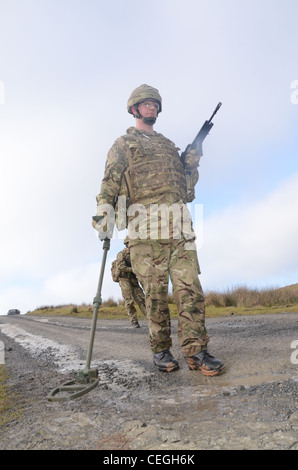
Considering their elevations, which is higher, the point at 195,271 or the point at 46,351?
the point at 195,271

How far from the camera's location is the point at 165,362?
3.34m

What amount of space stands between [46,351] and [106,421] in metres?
3.84

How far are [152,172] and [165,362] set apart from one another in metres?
1.98

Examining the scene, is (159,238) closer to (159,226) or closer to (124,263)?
(159,226)

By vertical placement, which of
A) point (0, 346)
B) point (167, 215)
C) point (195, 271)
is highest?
point (167, 215)

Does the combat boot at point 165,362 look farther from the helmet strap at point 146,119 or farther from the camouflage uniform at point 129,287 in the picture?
the camouflage uniform at point 129,287

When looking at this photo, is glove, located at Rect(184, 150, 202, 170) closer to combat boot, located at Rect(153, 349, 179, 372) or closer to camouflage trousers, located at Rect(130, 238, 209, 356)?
camouflage trousers, located at Rect(130, 238, 209, 356)

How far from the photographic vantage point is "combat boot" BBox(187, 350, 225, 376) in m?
2.98

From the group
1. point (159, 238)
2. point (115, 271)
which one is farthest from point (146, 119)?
point (115, 271)

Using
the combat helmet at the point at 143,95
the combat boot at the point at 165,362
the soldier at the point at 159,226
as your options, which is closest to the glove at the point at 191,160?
the soldier at the point at 159,226
